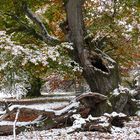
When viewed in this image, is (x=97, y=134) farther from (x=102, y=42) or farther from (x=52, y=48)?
(x=102, y=42)

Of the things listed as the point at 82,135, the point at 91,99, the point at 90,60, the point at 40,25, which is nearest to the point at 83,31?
the point at 90,60

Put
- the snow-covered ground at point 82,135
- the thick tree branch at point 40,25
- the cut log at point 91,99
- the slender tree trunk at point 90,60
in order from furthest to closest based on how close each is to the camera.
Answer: the thick tree branch at point 40,25 < the slender tree trunk at point 90,60 < the cut log at point 91,99 < the snow-covered ground at point 82,135

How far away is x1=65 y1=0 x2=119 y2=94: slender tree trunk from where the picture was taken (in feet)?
51.0

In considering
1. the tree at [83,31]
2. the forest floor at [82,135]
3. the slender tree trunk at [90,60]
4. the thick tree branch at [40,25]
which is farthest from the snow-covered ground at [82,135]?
the thick tree branch at [40,25]

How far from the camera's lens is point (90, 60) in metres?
15.7

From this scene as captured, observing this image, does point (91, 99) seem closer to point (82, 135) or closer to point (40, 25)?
point (82, 135)

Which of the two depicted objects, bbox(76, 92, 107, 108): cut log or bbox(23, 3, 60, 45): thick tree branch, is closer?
bbox(76, 92, 107, 108): cut log

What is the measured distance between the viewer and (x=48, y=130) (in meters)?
14.0

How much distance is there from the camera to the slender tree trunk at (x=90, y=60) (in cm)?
1553

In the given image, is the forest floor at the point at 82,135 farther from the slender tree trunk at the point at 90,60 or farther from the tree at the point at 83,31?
the tree at the point at 83,31

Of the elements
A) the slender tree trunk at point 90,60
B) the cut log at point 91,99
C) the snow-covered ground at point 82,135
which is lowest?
the snow-covered ground at point 82,135

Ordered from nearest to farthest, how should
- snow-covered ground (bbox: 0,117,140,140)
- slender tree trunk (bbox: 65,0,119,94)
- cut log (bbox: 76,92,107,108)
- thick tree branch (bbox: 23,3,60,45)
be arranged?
snow-covered ground (bbox: 0,117,140,140), cut log (bbox: 76,92,107,108), slender tree trunk (bbox: 65,0,119,94), thick tree branch (bbox: 23,3,60,45)

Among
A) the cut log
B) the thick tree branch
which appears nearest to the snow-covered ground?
the cut log

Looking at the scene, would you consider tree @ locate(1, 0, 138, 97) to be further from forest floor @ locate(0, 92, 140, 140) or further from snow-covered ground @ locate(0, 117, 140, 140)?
snow-covered ground @ locate(0, 117, 140, 140)
